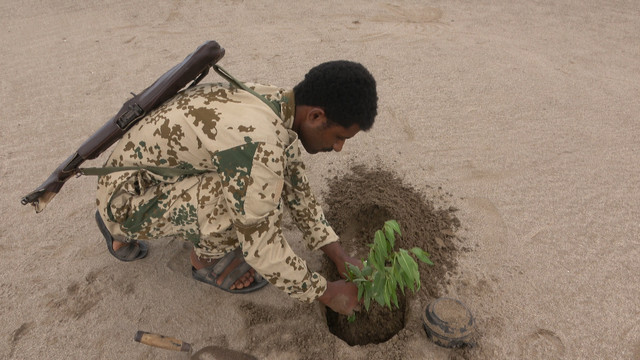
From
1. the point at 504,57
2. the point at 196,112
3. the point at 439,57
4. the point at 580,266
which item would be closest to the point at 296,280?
the point at 196,112

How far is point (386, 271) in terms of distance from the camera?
1654 millimetres

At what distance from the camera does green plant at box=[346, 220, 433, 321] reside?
4.90ft

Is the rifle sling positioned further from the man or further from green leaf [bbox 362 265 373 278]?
green leaf [bbox 362 265 373 278]

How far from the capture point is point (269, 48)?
4.45m

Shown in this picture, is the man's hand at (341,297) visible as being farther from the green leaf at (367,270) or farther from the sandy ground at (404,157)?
the sandy ground at (404,157)

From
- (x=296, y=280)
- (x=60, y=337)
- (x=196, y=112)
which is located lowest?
(x=60, y=337)

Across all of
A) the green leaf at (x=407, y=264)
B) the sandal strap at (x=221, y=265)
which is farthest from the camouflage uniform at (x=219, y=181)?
the green leaf at (x=407, y=264)

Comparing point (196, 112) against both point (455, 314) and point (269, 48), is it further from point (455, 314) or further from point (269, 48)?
point (269, 48)

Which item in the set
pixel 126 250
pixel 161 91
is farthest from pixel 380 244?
pixel 126 250

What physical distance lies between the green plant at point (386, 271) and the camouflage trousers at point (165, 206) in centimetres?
62

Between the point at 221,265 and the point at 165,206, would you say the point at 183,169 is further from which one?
the point at 221,265

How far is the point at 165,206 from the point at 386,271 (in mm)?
982

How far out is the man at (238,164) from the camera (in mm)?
1488

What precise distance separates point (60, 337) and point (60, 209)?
0.97 metres
